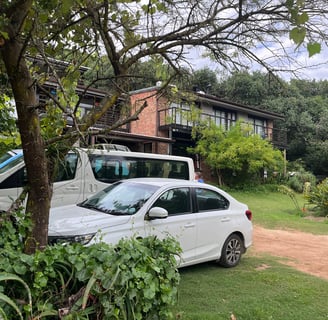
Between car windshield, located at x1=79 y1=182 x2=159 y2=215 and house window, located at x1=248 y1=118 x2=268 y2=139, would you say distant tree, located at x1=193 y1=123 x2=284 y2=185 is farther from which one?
car windshield, located at x1=79 y1=182 x2=159 y2=215

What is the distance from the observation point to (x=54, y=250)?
9.41 ft

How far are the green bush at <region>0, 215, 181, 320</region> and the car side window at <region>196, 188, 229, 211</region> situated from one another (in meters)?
3.42

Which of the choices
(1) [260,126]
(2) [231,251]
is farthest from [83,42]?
(1) [260,126]

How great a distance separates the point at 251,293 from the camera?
17.6 ft

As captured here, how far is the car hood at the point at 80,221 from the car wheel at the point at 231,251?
215cm

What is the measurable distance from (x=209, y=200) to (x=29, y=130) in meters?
4.05

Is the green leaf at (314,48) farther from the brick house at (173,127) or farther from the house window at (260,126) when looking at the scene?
the house window at (260,126)

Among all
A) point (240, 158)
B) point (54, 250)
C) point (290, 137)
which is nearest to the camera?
point (54, 250)

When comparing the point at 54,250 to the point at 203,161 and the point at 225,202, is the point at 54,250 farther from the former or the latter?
the point at 203,161

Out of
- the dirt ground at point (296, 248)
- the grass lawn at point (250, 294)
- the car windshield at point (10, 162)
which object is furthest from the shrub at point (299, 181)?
the car windshield at point (10, 162)

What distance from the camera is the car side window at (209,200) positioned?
659 centimetres

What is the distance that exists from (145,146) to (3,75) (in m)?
21.1

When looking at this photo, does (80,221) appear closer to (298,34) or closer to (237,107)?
(298,34)

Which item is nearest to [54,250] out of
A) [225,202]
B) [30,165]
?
[30,165]
